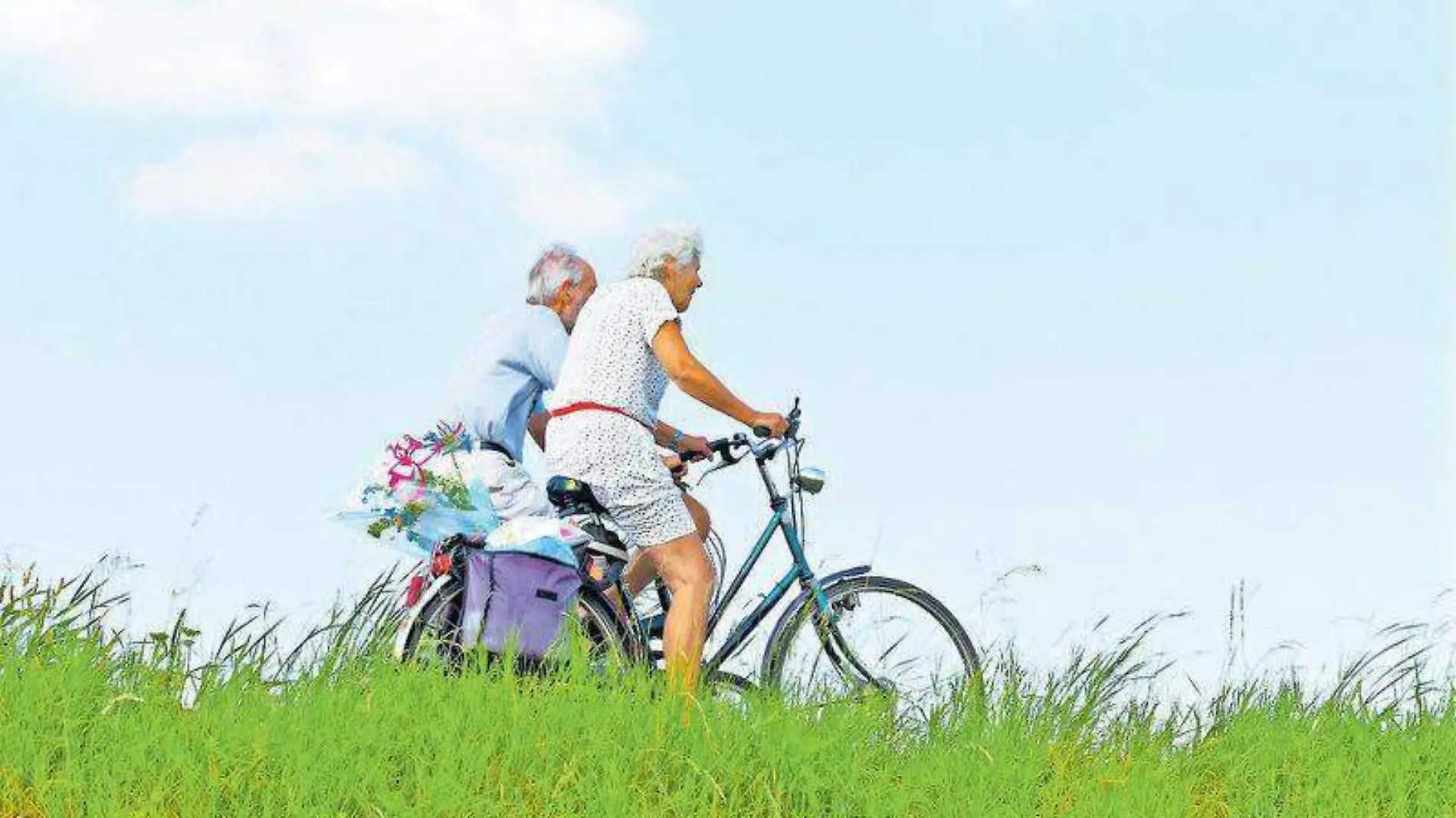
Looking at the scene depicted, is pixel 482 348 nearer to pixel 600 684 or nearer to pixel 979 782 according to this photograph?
pixel 600 684

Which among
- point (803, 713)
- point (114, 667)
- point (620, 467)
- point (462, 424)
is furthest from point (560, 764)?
point (462, 424)

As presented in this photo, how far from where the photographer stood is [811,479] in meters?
7.85

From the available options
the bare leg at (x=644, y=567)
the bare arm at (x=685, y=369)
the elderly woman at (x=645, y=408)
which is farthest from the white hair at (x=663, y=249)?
the bare leg at (x=644, y=567)

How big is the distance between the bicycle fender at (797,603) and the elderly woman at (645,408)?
1.57 ft

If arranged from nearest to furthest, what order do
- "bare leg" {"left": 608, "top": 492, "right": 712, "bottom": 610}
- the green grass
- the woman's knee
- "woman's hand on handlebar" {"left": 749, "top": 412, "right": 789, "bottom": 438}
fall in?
the green grass
the woman's knee
"woman's hand on handlebar" {"left": 749, "top": 412, "right": 789, "bottom": 438}
"bare leg" {"left": 608, "top": 492, "right": 712, "bottom": 610}

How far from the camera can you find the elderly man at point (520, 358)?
8.37 metres

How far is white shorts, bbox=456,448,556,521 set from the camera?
8039 mm

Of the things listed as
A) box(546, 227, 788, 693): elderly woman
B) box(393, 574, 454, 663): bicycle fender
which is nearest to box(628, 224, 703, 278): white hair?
box(546, 227, 788, 693): elderly woman

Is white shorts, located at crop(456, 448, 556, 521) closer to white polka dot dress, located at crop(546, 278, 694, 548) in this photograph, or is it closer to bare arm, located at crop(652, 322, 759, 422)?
white polka dot dress, located at crop(546, 278, 694, 548)

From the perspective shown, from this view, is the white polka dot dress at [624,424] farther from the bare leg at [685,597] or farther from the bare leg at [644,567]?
the bare leg at [644,567]

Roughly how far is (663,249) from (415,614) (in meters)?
1.73

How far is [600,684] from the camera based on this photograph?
702cm

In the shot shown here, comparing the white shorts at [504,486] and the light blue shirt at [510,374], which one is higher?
the light blue shirt at [510,374]

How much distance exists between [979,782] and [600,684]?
1553mm
